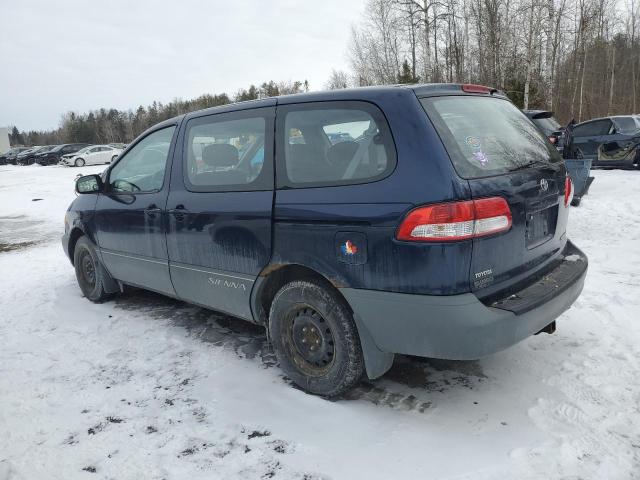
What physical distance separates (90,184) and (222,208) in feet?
7.01

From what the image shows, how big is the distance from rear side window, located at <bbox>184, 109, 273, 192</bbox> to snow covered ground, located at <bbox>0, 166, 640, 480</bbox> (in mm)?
1373

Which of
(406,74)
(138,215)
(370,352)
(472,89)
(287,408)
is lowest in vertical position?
(287,408)

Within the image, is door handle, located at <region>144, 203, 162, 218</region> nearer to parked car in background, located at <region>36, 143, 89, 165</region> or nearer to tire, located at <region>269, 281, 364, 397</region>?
tire, located at <region>269, 281, 364, 397</region>

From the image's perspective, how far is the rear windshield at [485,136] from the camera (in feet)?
8.54

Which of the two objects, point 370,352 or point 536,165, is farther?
point 536,165

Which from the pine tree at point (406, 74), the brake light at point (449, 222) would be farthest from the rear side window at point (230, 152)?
the pine tree at point (406, 74)

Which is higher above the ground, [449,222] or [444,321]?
[449,222]

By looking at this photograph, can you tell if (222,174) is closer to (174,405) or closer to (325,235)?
(325,235)

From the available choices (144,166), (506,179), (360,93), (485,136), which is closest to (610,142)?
(485,136)

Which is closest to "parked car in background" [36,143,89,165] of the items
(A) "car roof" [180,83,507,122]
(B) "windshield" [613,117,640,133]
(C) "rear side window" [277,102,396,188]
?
(B) "windshield" [613,117,640,133]

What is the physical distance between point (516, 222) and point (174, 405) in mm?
2401

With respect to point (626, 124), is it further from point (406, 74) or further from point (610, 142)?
point (406, 74)

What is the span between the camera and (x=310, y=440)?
268 centimetres

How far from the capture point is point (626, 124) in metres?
13.7
